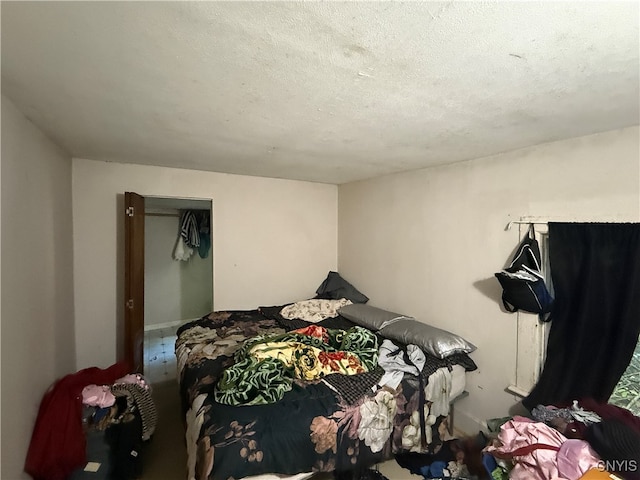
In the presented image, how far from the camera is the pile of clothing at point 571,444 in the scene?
138cm

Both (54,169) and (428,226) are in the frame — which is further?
(428,226)

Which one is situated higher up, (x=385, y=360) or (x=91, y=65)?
(x=91, y=65)

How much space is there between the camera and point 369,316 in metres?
3.06

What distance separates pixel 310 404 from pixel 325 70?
5.80 feet

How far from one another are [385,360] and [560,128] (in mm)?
1913

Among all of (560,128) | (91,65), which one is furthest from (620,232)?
(91,65)

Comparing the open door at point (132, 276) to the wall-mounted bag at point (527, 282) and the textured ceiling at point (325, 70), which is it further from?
the wall-mounted bag at point (527, 282)

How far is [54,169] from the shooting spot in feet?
7.25

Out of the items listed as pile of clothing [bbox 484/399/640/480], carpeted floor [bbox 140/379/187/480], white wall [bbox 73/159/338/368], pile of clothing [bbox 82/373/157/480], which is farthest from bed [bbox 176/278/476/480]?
white wall [bbox 73/159/338/368]

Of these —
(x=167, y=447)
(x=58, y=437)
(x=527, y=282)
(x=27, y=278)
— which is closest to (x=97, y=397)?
(x=58, y=437)

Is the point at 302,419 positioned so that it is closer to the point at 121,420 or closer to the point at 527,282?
the point at 121,420

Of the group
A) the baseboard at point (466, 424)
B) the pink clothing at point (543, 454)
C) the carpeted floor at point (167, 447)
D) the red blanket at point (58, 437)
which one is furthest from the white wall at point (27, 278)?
the baseboard at point (466, 424)

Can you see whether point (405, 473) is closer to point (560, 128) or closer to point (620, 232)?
point (620, 232)

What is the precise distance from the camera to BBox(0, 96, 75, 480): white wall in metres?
1.42
